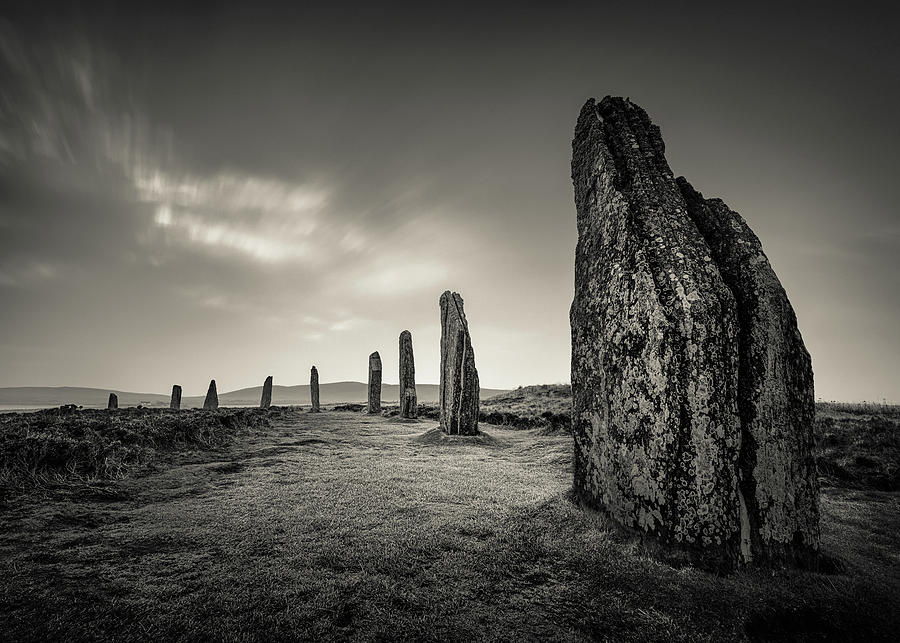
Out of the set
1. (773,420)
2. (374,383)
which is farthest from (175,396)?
(773,420)

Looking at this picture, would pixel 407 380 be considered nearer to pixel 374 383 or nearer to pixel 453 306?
pixel 374 383

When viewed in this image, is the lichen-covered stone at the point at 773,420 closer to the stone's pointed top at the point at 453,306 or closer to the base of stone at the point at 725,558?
the base of stone at the point at 725,558

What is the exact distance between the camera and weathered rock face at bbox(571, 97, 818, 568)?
3242 millimetres

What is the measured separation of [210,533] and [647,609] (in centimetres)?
357

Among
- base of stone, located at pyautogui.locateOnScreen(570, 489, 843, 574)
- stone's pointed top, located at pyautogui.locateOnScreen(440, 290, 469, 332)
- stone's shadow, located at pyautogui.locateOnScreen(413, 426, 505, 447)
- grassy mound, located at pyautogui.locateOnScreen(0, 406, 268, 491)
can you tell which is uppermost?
stone's pointed top, located at pyautogui.locateOnScreen(440, 290, 469, 332)

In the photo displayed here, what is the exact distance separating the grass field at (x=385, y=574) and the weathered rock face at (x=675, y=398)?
346mm

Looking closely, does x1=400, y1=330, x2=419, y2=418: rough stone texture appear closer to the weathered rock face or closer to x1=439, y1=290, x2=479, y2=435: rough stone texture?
x1=439, y1=290, x2=479, y2=435: rough stone texture

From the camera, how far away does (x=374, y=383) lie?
23750 mm

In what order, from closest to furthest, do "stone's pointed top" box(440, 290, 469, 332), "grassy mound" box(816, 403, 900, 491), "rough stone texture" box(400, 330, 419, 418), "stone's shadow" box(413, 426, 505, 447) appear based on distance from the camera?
"grassy mound" box(816, 403, 900, 491), "stone's shadow" box(413, 426, 505, 447), "stone's pointed top" box(440, 290, 469, 332), "rough stone texture" box(400, 330, 419, 418)

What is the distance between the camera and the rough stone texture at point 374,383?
23.4 m

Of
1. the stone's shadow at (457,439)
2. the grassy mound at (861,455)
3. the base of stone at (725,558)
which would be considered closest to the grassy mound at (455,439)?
the stone's shadow at (457,439)

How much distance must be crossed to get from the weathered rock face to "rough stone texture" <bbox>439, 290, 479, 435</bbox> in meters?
6.92

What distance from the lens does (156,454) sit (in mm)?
6746

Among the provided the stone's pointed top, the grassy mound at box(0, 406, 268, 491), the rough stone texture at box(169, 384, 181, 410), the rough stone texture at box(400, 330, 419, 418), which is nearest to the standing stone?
the rough stone texture at box(169, 384, 181, 410)
